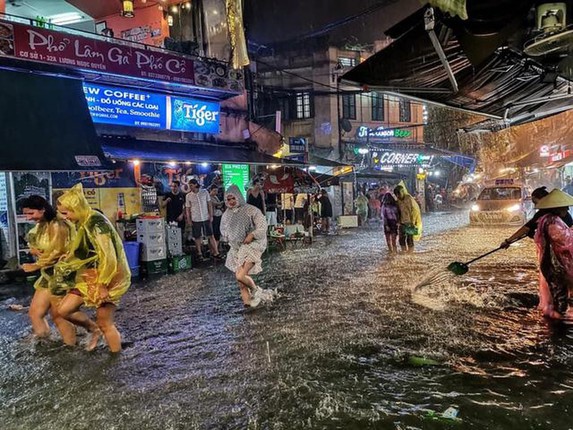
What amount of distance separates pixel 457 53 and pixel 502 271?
640 cm

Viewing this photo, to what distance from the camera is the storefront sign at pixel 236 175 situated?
54.5 ft

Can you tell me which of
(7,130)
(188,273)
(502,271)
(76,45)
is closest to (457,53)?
(502,271)

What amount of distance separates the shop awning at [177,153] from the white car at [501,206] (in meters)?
9.43

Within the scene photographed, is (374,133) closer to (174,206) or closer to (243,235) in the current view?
(174,206)

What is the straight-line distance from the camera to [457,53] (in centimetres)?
490

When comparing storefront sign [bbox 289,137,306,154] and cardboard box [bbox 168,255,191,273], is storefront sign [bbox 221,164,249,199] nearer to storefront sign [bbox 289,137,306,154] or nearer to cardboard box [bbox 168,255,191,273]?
storefront sign [bbox 289,137,306,154]

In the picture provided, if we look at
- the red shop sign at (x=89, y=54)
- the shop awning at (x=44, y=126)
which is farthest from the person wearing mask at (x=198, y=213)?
the red shop sign at (x=89, y=54)

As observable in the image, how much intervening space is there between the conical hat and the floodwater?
4.98 feet

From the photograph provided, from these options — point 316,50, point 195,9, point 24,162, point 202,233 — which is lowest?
point 202,233

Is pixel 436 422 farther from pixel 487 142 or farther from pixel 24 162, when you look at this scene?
pixel 487 142

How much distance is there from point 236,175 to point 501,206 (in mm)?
11703

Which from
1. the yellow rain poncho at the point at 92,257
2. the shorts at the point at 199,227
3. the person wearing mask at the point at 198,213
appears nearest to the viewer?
the yellow rain poncho at the point at 92,257

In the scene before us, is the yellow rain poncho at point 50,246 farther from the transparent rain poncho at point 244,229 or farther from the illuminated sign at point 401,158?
the illuminated sign at point 401,158

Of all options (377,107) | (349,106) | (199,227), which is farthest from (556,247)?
(377,107)
